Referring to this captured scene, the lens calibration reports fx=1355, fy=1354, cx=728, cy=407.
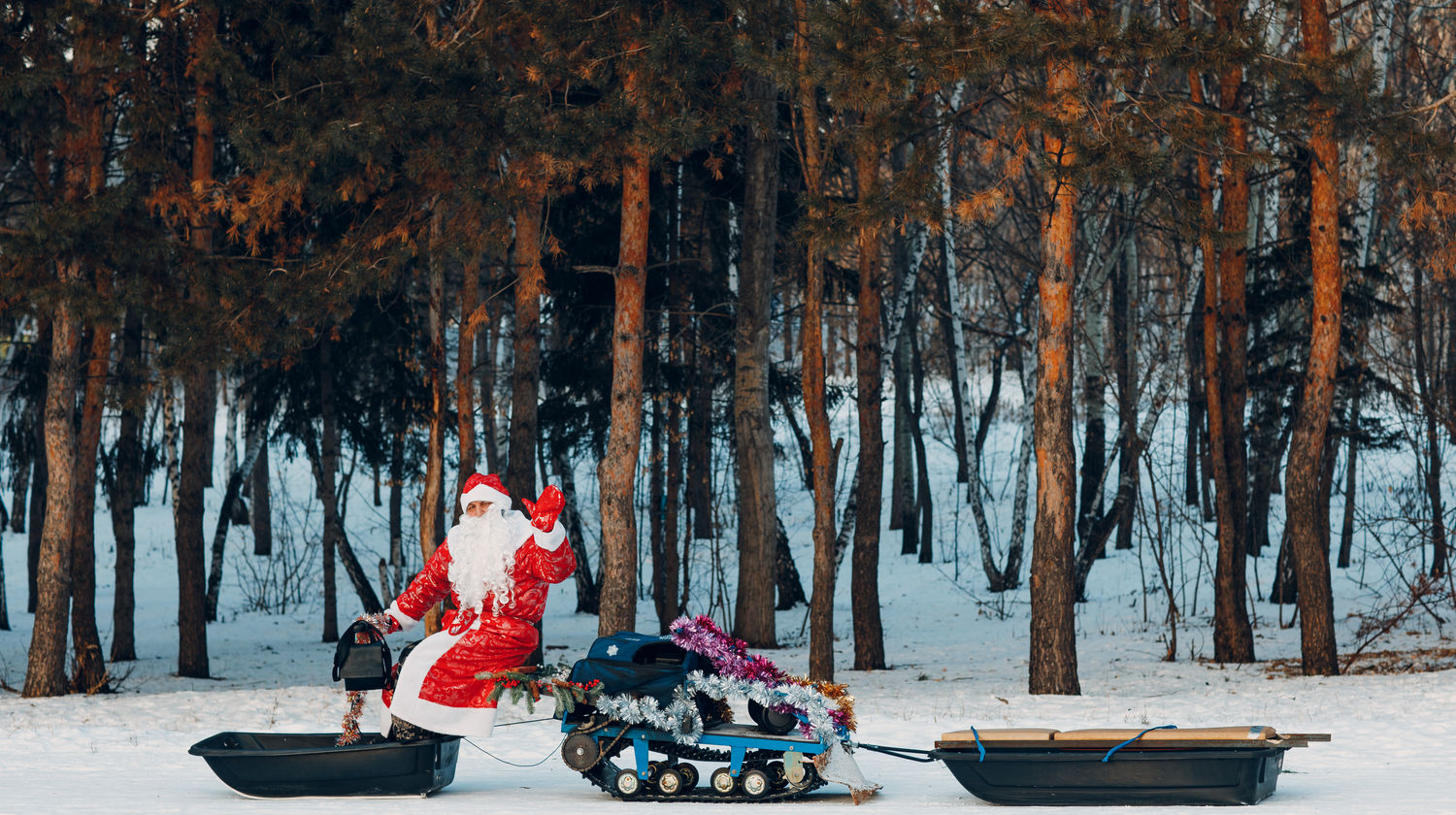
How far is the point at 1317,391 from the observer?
13.3 meters

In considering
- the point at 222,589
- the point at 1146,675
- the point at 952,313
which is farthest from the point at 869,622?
the point at 222,589

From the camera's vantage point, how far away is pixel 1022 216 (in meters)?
24.3

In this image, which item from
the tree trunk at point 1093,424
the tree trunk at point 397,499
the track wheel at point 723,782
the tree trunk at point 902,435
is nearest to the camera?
the track wheel at point 723,782

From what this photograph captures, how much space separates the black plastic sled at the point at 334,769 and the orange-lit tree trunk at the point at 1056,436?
627 cm

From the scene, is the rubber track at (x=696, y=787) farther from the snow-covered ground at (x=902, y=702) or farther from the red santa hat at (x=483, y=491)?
the red santa hat at (x=483, y=491)

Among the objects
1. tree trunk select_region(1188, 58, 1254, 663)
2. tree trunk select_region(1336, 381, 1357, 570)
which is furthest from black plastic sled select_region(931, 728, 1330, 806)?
tree trunk select_region(1336, 381, 1357, 570)

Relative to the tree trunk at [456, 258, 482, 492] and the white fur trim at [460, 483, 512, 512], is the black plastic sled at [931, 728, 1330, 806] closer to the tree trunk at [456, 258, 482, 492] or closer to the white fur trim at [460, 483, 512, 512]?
the white fur trim at [460, 483, 512, 512]

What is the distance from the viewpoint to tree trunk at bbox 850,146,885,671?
49.1 feet

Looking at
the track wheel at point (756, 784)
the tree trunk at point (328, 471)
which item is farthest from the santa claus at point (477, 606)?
the tree trunk at point (328, 471)

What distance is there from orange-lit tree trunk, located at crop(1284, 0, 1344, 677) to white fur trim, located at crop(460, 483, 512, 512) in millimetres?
8958

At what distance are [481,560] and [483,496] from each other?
1.18 ft

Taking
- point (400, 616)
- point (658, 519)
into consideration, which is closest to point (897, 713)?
point (400, 616)

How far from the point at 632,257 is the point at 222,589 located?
1667cm

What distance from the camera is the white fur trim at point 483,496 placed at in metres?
7.45
